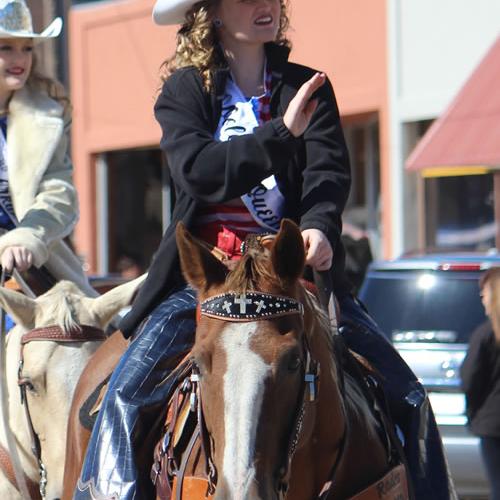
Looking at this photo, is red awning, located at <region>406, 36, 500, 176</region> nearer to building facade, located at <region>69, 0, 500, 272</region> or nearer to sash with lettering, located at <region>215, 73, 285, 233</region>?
building facade, located at <region>69, 0, 500, 272</region>

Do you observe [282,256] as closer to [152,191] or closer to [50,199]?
[50,199]

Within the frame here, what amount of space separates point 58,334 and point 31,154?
3.83ft

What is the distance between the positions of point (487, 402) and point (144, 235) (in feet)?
59.5

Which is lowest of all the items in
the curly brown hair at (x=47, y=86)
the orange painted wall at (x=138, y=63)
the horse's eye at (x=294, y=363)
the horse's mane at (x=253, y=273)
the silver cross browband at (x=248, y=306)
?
the horse's eye at (x=294, y=363)

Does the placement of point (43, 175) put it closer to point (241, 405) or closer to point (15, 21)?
point (15, 21)

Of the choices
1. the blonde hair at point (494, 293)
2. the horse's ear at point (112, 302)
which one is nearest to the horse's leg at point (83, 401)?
the horse's ear at point (112, 302)

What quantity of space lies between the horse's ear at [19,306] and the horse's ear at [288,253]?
2.60m

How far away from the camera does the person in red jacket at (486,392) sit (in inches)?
393

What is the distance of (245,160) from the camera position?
16.0ft

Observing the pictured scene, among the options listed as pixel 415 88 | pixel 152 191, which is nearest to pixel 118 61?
pixel 152 191

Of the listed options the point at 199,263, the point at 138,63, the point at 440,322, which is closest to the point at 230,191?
the point at 199,263

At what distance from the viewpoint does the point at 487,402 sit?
10062 millimetres

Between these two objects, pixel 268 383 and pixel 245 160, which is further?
pixel 245 160

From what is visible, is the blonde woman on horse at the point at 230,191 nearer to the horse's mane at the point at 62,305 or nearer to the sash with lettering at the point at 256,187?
the sash with lettering at the point at 256,187
